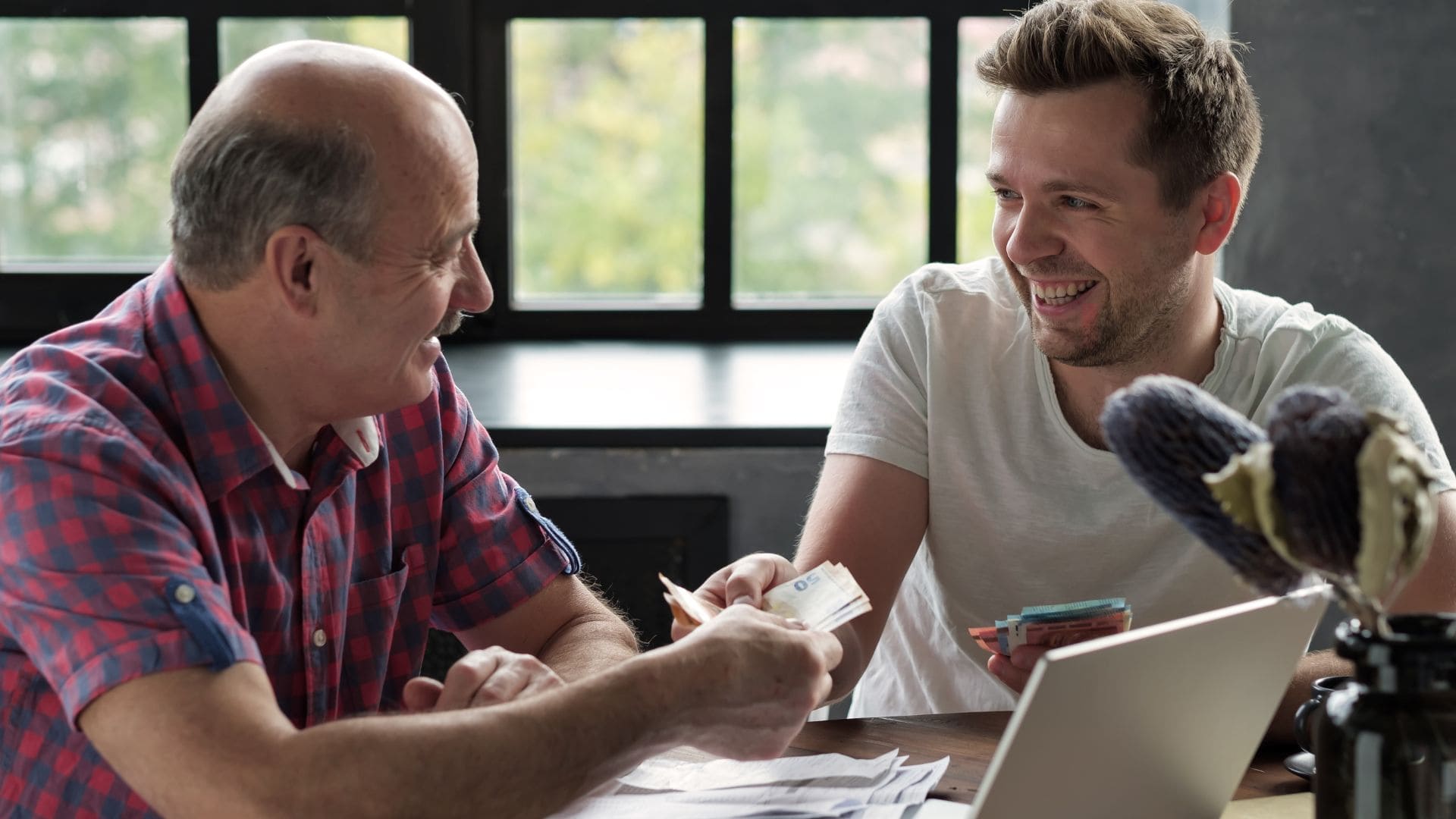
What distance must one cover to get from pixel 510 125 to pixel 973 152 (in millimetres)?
1102

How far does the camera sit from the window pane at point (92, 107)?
3447mm

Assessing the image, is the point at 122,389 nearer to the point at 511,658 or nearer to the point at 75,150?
the point at 511,658

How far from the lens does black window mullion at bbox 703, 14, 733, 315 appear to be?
352 cm

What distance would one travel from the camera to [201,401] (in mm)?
1312

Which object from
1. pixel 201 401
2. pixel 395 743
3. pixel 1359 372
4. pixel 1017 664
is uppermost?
pixel 201 401

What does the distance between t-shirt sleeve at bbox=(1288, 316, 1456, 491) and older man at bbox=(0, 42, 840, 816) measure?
749 mm

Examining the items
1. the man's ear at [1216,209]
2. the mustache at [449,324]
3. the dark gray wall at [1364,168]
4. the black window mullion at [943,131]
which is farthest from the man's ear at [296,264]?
the black window mullion at [943,131]

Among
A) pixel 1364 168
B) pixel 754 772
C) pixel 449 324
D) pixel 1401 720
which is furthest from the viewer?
pixel 1364 168

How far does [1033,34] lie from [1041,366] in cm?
42

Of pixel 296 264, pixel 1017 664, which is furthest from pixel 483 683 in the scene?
pixel 1017 664

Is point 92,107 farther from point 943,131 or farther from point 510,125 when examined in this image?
point 943,131

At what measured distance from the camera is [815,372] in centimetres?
321

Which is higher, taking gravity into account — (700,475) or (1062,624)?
(1062,624)

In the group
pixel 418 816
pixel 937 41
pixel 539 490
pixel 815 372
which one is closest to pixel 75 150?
pixel 539 490
